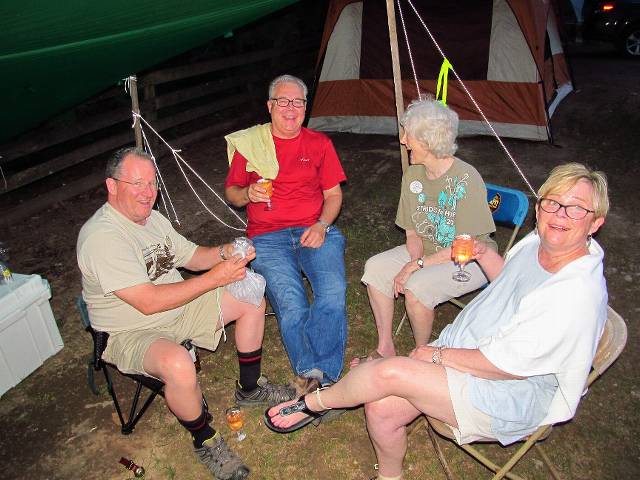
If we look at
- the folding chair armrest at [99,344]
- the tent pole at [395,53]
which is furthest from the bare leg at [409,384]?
the tent pole at [395,53]

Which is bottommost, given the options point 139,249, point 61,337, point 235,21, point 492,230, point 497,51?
point 61,337

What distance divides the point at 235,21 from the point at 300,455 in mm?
2807

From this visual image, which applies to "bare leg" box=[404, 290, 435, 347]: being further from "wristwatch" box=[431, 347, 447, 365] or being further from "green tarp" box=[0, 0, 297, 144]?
"green tarp" box=[0, 0, 297, 144]

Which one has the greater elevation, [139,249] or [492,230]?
[139,249]

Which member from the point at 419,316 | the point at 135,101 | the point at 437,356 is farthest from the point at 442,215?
the point at 135,101

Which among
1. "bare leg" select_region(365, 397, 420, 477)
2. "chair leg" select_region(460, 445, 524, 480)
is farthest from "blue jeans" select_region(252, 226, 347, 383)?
"chair leg" select_region(460, 445, 524, 480)

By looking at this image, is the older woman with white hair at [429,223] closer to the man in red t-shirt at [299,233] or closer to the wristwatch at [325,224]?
the man in red t-shirt at [299,233]

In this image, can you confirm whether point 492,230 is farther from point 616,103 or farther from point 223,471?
point 616,103

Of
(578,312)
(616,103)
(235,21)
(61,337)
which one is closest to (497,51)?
(616,103)

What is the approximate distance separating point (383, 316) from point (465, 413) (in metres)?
1.10

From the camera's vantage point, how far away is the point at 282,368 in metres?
3.22

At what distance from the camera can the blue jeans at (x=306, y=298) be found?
2842 mm

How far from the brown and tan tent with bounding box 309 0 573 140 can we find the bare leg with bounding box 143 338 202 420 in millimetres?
5812

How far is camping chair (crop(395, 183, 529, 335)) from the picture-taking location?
9.75 feet
